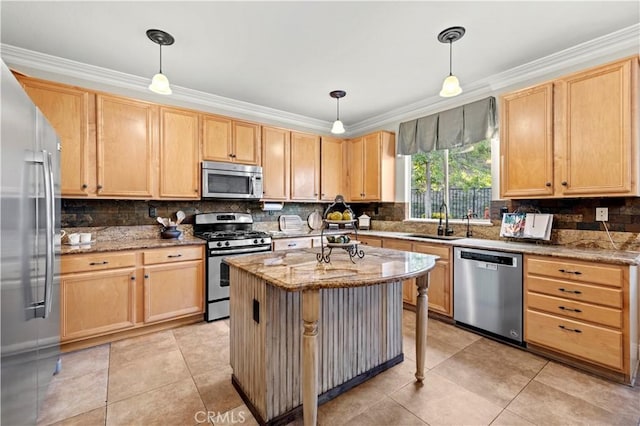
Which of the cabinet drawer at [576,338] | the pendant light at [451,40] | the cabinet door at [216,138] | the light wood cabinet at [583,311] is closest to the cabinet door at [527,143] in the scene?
the light wood cabinet at [583,311]

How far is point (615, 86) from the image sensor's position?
89.7 inches

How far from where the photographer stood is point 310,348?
4.96 feet

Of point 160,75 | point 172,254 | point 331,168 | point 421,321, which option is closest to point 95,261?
point 172,254

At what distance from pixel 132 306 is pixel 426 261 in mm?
2681

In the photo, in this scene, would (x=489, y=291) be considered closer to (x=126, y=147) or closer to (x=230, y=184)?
(x=230, y=184)

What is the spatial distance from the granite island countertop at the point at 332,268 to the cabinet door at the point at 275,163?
203 cm

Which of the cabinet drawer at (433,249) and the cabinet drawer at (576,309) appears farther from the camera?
the cabinet drawer at (433,249)

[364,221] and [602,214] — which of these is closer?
[602,214]

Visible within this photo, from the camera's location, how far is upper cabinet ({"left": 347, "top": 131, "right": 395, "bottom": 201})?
4.36 m

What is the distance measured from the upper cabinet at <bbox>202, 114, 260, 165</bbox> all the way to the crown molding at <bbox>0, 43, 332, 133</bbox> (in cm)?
35

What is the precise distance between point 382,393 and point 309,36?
2760 millimetres

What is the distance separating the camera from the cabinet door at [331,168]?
4609 millimetres

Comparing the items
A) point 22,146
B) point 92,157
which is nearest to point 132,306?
point 92,157

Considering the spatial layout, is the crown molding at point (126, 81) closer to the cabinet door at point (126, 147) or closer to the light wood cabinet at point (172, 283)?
the cabinet door at point (126, 147)
